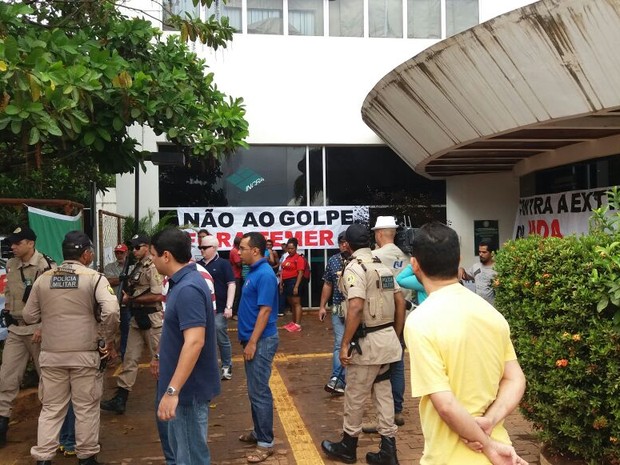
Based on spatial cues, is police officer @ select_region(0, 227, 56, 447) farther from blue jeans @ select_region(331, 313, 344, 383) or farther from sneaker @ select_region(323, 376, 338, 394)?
sneaker @ select_region(323, 376, 338, 394)

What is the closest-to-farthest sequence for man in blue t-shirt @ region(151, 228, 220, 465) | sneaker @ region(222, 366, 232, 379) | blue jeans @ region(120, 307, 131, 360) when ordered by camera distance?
man in blue t-shirt @ region(151, 228, 220, 465) → blue jeans @ region(120, 307, 131, 360) → sneaker @ region(222, 366, 232, 379)

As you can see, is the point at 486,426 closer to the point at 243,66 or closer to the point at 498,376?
the point at 498,376

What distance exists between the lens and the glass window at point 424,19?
13.1 metres

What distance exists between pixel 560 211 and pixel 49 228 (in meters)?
8.29

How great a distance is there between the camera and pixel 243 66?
12617 mm

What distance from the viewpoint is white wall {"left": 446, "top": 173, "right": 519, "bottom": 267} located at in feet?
43.2

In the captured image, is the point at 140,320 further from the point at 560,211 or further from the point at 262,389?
the point at 560,211

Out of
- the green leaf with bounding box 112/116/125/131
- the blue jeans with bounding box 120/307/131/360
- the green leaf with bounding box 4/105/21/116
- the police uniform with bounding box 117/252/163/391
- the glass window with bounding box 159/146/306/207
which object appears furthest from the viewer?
the glass window with bounding box 159/146/306/207

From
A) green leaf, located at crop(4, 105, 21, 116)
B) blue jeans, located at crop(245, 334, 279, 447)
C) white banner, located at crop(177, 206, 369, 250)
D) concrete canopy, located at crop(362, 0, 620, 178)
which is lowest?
blue jeans, located at crop(245, 334, 279, 447)

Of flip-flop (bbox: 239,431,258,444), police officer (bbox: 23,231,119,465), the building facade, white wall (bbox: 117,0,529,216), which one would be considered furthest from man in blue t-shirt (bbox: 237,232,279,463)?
white wall (bbox: 117,0,529,216)

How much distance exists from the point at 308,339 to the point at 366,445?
5014mm

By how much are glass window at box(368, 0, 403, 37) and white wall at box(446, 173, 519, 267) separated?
3.67 meters

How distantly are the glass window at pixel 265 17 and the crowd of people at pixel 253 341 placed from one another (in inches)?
298

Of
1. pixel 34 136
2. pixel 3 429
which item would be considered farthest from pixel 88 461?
pixel 34 136
